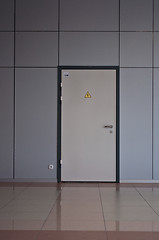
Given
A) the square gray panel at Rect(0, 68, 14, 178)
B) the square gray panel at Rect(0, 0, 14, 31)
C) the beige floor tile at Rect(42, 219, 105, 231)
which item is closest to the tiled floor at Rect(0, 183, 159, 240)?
the beige floor tile at Rect(42, 219, 105, 231)

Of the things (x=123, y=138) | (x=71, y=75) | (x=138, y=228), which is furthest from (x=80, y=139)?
(x=138, y=228)

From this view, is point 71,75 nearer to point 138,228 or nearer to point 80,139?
point 80,139

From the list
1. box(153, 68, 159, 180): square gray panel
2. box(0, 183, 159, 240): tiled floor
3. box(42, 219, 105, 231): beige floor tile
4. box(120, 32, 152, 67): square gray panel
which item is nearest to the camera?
box(0, 183, 159, 240): tiled floor

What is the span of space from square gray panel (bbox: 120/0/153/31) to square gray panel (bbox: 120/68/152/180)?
2.97 feet

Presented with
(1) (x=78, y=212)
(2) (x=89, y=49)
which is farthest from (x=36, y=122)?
(1) (x=78, y=212)

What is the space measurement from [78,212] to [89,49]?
3826 millimetres

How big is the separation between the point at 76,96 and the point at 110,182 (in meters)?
1.92

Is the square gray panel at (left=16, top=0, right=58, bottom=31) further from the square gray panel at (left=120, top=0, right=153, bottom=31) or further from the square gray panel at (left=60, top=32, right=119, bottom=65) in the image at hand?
the square gray panel at (left=120, top=0, right=153, bottom=31)

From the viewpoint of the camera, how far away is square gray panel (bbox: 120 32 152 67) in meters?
7.16

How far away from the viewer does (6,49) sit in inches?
284

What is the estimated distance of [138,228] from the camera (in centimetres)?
375

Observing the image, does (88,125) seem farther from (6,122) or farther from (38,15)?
(38,15)

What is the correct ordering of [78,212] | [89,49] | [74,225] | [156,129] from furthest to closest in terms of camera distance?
1. [89,49]
2. [156,129]
3. [78,212]
4. [74,225]

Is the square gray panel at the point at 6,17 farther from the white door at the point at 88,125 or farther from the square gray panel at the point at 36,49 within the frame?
the white door at the point at 88,125
